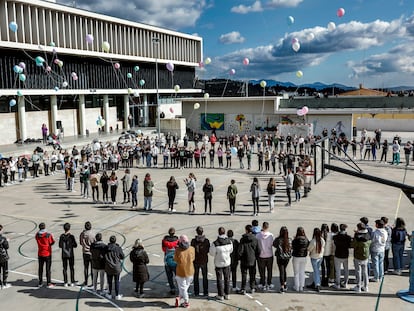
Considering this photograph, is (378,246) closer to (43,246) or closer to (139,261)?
(139,261)

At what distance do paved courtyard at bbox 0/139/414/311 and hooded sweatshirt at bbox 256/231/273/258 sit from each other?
926 millimetres

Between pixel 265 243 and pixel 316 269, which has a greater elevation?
pixel 265 243

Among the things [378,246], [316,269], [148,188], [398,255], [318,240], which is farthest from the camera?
[148,188]

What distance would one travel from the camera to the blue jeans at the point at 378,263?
9828 mm

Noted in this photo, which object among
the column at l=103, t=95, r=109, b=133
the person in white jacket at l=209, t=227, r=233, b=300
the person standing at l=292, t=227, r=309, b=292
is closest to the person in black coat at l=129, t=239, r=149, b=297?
the person in white jacket at l=209, t=227, r=233, b=300

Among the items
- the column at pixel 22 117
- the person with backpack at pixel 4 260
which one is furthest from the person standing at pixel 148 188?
the column at pixel 22 117

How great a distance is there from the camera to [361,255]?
933cm

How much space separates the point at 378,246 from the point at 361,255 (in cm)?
71

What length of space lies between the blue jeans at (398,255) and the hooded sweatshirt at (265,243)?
3338mm

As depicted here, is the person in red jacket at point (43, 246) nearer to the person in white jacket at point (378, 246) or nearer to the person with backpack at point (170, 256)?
the person with backpack at point (170, 256)

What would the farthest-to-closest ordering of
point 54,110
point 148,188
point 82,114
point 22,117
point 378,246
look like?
point 82,114 → point 54,110 → point 22,117 → point 148,188 → point 378,246

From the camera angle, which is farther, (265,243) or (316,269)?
(316,269)

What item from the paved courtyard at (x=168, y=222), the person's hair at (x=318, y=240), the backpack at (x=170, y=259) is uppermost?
the person's hair at (x=318, y=240)

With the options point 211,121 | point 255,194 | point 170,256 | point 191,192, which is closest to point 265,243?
point 170,256
